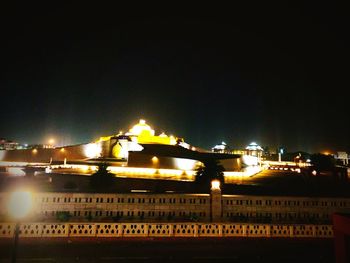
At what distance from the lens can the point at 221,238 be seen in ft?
39.7

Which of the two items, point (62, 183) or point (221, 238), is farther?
point (62, 183)

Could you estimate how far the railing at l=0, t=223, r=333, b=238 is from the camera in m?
11.4

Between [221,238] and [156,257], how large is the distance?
336 cm

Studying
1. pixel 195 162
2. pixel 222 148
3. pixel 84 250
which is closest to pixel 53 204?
pixel 84 250

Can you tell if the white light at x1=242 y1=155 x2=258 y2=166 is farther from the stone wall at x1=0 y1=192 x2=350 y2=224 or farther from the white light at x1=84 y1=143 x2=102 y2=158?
the stone wall at x1=0 y1=192 x2=350 y2=224

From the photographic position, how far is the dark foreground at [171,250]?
10090 millimetres

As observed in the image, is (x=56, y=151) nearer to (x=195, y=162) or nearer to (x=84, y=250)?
(x=195, y=162)

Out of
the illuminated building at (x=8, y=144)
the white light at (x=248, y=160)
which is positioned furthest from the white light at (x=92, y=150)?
the illuminated building at (x=8, y=144)

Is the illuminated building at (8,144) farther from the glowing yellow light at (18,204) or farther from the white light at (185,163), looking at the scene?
the glowing yellow light at (18,204)

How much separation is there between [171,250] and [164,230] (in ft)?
4.36

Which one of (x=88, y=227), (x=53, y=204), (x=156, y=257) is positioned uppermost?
(x=53, y=204)

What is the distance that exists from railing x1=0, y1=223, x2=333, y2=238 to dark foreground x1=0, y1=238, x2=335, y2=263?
11.4 inches

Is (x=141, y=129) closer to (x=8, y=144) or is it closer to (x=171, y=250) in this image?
(x=171, y=250)

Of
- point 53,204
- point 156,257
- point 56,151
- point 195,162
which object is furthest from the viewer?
point 56,151
